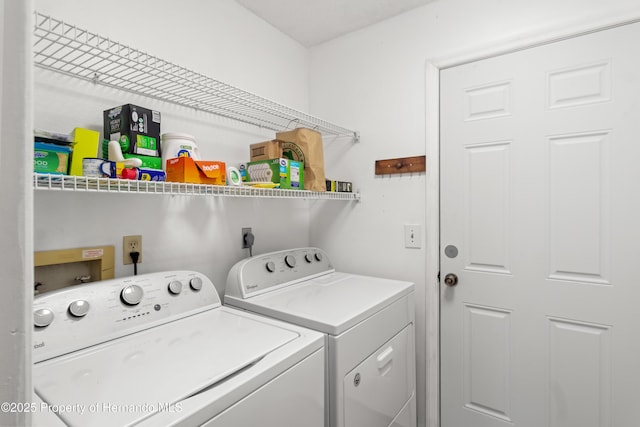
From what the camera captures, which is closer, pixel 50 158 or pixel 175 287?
pixel 50 158

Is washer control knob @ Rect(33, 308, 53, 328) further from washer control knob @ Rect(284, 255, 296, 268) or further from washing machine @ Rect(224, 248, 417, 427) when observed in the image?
washer control knob @ Rect(284, 255, 296, 268)

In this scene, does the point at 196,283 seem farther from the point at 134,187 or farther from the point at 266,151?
the point at 266,151

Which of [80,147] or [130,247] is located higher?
[80,147]

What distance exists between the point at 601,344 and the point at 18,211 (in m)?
1.96

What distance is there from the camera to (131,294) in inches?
44.1

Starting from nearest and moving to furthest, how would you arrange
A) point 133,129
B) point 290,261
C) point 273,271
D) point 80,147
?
point 80,147 < point 133,129 < point 273,271 < point 290,261

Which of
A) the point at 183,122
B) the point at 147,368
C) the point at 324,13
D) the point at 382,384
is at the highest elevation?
the point at 324,13

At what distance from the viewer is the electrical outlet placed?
129 centimetres

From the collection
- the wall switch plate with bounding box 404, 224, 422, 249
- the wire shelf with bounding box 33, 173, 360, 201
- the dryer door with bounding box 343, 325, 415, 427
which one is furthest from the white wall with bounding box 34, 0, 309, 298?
the dryer door with bounding box 343, 325, 415, 427

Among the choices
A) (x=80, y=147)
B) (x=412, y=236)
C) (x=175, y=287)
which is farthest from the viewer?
(x=412, y=236)

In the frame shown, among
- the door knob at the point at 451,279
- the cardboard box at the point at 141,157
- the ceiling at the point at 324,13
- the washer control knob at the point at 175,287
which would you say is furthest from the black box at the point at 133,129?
the door knob at the point at 451,279

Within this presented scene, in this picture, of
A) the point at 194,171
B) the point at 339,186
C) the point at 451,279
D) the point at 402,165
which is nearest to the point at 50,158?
the point at 194,171

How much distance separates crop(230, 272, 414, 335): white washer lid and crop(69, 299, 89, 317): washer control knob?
57cm

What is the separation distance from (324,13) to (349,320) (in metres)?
1.68
